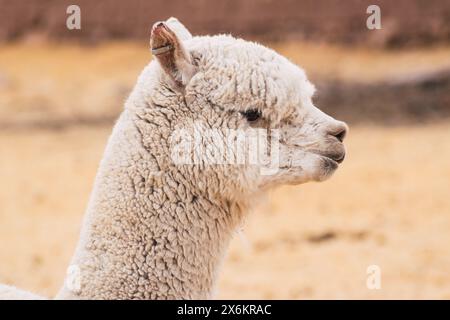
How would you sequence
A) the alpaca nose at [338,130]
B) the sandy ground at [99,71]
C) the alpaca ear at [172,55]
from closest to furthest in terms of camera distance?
1. the alpaca ear at [172,55]
2. the alpaca nose at [338,130]
3. the sandy ground at [99,71]

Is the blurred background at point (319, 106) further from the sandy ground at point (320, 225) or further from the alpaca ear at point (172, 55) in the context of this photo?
the alpaca ear at point (172, 55)

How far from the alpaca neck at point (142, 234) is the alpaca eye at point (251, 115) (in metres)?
0.36

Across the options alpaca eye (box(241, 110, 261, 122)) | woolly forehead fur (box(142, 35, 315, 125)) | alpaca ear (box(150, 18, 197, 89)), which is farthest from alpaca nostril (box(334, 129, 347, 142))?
alpaca ear (box(150, 18, 197, 89))

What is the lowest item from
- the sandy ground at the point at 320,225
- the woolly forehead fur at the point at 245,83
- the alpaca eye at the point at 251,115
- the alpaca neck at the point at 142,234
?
the sandy ground at the point at 320,225

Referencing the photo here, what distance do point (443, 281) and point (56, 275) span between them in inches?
128

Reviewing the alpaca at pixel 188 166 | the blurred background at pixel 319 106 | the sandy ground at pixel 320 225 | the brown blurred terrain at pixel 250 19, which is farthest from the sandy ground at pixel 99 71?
the alpaca at pixel 188 166

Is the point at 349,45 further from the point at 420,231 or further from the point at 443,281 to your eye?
the point at 443,281

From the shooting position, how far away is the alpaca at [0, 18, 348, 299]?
3.90 m

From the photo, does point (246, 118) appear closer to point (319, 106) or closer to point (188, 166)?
point (188, 166)

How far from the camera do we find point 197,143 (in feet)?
13.0

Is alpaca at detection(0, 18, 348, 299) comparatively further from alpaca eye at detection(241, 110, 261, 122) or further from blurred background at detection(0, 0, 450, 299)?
blurred background at detection(0, 0, 450, 299)

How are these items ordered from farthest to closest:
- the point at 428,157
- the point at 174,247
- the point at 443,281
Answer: the point at 428,157 → the point at 443,281 → the point at 174,247

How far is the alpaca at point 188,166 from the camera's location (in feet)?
12.8

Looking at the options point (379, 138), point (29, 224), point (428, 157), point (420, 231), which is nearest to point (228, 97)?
point (420, 231)
